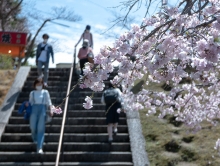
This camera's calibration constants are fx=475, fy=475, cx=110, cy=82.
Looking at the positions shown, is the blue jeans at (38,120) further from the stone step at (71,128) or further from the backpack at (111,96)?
the stone step at (71,128)

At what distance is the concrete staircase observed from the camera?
9.16 metres

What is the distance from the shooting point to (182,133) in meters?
10.0

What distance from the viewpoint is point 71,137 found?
10.0m

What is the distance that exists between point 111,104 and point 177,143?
5.19 ft

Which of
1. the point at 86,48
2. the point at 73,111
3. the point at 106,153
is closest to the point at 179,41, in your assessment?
the point at 106,153

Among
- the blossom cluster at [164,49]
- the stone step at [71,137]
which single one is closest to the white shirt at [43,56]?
the stone step at [71,137]

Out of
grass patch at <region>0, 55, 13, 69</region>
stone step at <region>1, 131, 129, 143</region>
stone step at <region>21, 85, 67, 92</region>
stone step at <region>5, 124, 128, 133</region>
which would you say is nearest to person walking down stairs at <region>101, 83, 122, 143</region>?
stone step at <region>1, 131, 129, 143</region>

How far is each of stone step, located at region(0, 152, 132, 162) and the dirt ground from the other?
9.40 ft

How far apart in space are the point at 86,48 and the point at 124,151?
3679 mm

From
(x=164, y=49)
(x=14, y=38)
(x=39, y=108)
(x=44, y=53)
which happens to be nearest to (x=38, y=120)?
(x=39, y=108)

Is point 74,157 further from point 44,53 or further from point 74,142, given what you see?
point 44,53

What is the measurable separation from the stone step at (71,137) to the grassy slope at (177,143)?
56 cm

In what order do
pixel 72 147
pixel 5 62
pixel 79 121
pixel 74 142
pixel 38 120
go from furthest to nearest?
pixel 5 62, pixel 79 121, pixel 74 142, pixel 72 147, pixel 38 120

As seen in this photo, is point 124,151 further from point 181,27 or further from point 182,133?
point 181,27
